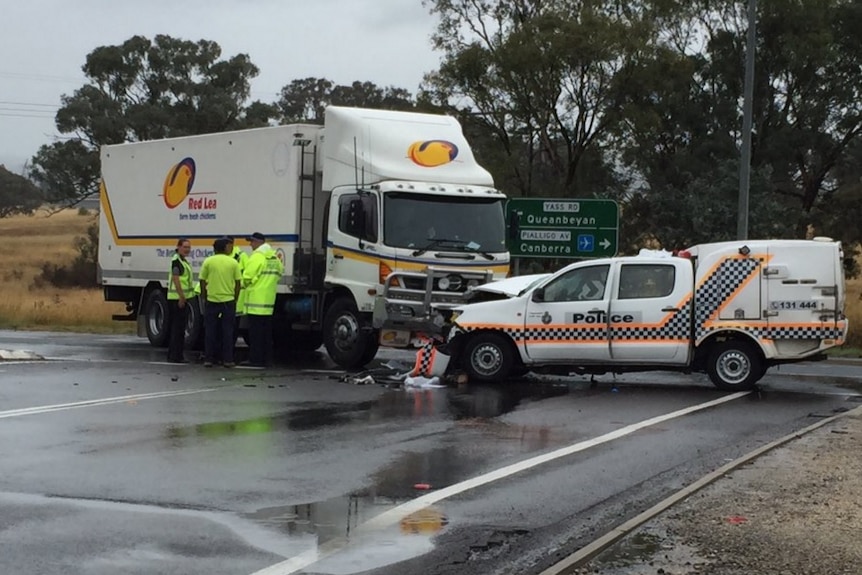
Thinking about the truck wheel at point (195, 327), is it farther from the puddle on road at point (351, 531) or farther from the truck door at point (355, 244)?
the puddle on road at point (351, 531)

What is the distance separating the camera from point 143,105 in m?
53.1

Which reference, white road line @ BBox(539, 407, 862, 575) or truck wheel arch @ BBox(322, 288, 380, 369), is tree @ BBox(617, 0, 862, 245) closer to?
truck wheel arch @ BBox(322, 288, 380, 369)

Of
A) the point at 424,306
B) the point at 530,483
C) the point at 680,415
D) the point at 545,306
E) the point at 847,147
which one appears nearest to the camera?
the point at 530,483

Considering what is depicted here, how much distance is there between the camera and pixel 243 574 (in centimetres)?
603

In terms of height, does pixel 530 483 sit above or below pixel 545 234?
below

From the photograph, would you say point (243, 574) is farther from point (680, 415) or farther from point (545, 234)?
point (545, 234)

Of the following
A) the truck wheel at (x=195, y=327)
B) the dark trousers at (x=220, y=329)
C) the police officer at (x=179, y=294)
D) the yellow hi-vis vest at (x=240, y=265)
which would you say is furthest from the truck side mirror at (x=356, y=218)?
the truck wheel at (x=195, y=327)

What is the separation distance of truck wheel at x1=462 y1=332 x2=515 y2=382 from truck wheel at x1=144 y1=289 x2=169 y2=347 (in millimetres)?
7380

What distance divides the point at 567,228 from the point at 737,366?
8.37 m

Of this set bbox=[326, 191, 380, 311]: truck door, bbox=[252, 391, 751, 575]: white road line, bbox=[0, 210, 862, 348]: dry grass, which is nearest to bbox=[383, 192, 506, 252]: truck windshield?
bbox=[326, 191, 380, 311]: truck door

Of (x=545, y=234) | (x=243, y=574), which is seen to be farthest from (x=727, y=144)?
(x=243, y=574)

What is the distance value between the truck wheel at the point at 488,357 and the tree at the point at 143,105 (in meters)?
38.6

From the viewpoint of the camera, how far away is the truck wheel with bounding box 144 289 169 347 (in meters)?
21.2

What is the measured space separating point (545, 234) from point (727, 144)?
62.3ft
